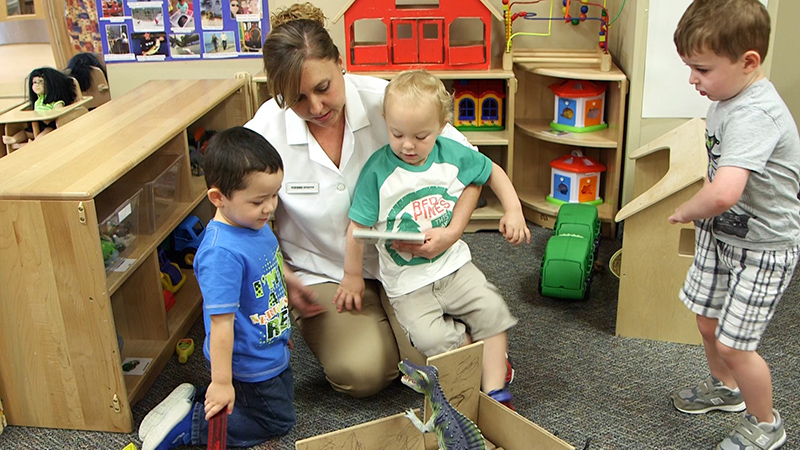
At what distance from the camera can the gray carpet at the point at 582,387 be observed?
180cm

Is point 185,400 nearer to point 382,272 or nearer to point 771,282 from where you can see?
point 382,272

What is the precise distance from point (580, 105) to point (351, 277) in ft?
4.62

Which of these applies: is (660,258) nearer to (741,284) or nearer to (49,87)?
(741,284)

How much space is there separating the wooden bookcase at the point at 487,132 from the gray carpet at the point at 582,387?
0.59 metres

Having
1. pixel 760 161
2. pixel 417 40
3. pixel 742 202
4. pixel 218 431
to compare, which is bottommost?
pixel 218 431

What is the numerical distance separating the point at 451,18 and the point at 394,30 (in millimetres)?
215

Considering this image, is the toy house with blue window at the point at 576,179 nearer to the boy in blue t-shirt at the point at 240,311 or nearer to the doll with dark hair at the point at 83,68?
the boy in blue t-shirt at the point at 240,311

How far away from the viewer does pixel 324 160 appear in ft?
6.02

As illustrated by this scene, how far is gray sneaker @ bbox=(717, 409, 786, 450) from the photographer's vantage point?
1.67 meters

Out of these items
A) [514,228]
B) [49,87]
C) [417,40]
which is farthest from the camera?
[49,87]

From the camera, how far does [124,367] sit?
6.64 feet

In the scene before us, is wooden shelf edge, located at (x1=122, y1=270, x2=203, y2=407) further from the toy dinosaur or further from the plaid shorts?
the plaid shorts

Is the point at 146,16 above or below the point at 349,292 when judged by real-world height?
above

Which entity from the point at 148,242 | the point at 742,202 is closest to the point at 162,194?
the point at 148,242
